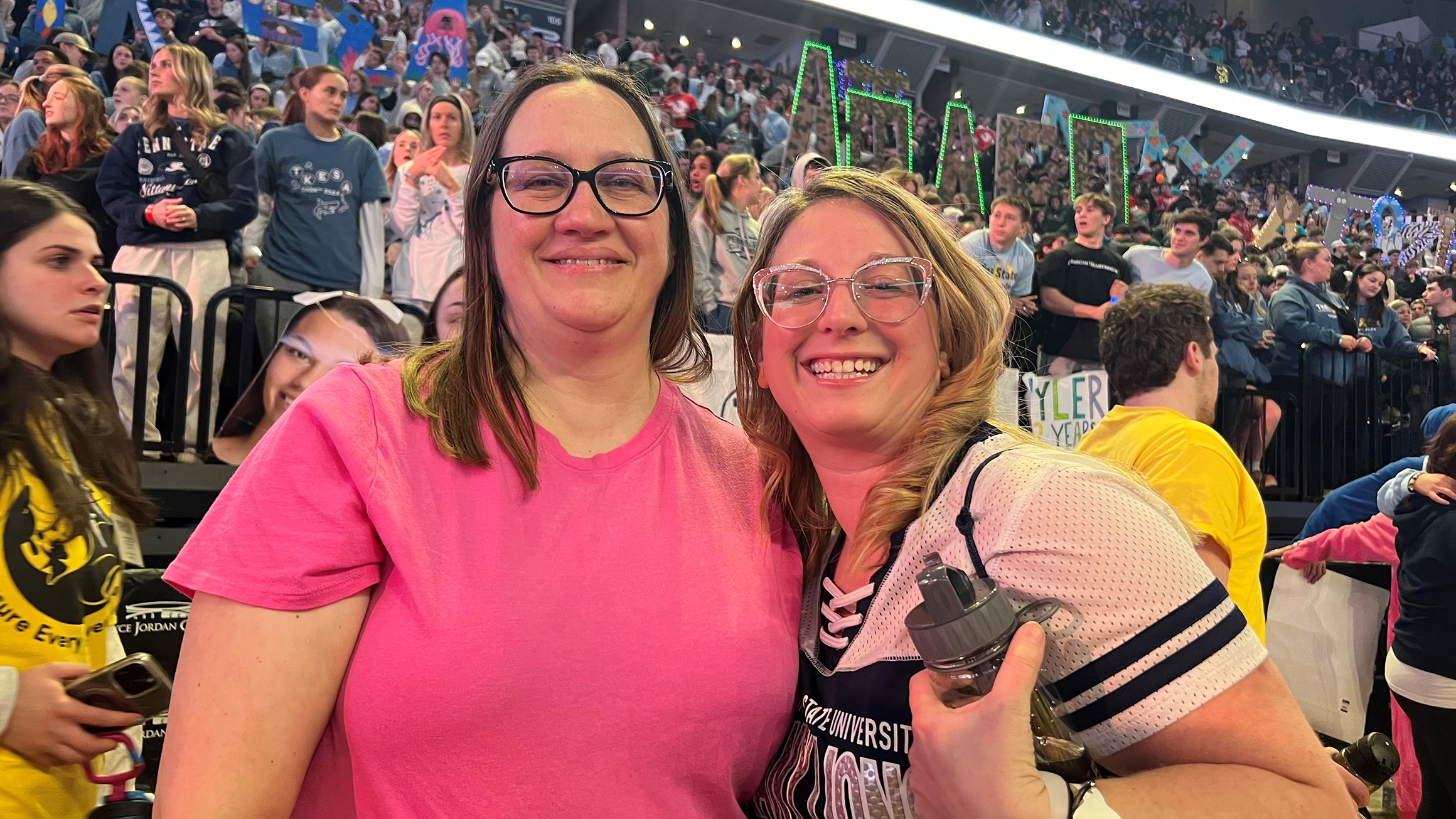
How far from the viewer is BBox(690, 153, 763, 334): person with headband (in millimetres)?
6012

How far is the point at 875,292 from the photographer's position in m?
1.46

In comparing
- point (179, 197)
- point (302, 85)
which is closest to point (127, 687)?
point (179, 197)

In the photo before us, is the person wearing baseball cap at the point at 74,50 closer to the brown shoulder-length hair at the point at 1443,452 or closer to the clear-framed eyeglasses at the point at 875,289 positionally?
the clear-framed eyeglasses at the point at 875,289

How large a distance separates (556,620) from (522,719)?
0.38 ft

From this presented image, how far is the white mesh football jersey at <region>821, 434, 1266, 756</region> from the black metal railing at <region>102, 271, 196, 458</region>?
14.5 feet

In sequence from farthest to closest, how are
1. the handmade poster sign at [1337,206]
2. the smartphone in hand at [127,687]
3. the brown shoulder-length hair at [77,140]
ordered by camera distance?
the handmade poster sign at [1337,206] → the brown shoulder-length hair at [77,140] → the smartphone in hand at [127,687]

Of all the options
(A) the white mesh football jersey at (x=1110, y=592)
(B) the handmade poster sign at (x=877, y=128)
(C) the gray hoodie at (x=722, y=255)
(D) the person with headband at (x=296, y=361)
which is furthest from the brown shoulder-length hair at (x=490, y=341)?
(B) the handmade poster sign at (x=877, y=128)

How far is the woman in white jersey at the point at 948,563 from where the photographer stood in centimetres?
102

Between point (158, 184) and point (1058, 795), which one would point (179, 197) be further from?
point (1058, 795)

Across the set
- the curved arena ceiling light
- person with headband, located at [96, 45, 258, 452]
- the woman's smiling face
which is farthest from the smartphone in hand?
the curved arena ceiling light

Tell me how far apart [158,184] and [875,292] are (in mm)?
4645

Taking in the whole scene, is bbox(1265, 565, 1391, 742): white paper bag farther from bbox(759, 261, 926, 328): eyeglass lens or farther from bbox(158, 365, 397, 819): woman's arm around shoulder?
bbox(158, 365, 397, 819): woman's arm around shoulder

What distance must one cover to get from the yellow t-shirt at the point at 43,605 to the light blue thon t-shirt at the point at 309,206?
383cm

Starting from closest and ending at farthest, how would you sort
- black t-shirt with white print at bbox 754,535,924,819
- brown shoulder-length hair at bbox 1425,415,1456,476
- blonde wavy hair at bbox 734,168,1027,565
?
black t-shirt with white print at bbox 754,535,924,819
blonde wavy hair at bbox 734,168,1027,565
brown shoulder-length hair at bbox 1425,415,1456,476
